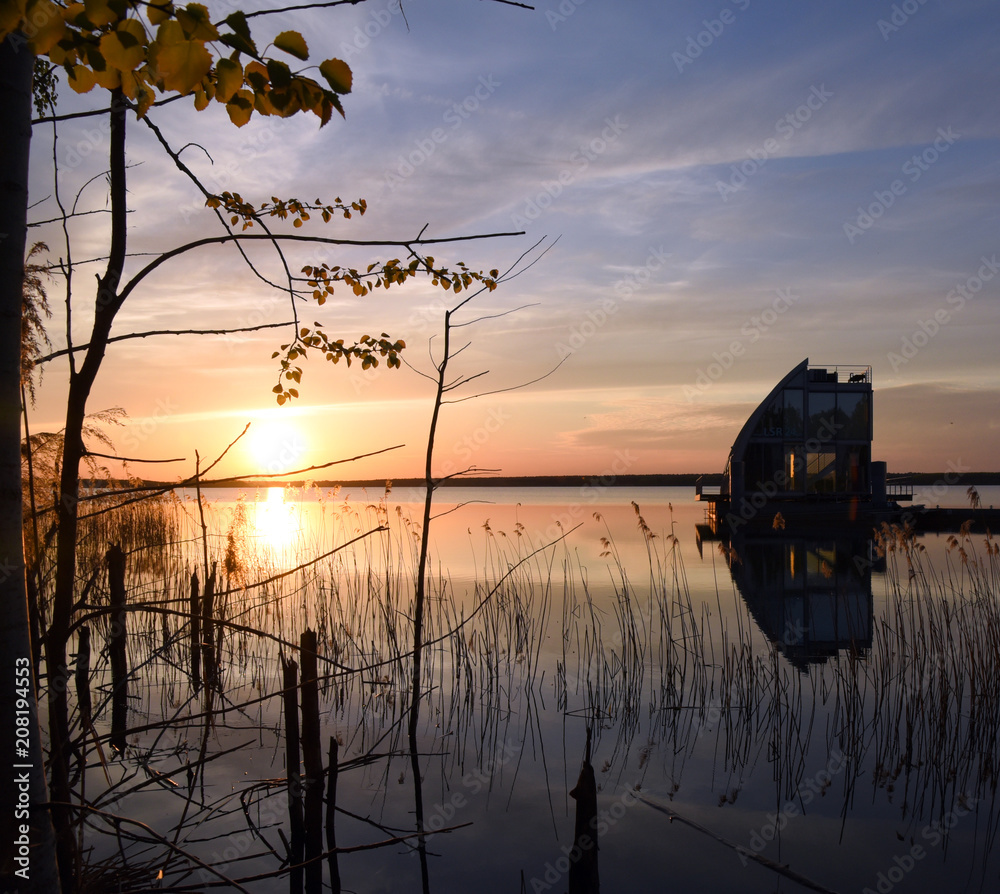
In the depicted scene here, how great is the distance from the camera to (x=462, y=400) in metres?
5.83

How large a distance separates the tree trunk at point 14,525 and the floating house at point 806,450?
3140 cm

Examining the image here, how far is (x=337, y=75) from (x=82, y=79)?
53 cm

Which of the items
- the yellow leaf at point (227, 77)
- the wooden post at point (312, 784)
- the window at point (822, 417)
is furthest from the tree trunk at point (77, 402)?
the window at point (822, 417)

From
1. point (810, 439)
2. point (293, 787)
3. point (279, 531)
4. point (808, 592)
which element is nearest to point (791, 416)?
point (810, 439)

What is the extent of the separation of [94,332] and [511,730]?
596cm

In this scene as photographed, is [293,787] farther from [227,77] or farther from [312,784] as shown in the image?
[227,77]

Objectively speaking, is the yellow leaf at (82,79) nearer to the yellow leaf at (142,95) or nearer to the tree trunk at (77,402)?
the yellow leaf at (142,95)

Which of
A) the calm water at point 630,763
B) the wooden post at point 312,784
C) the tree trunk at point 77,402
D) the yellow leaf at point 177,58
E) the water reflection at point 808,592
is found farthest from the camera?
the water reflection at point 808,592

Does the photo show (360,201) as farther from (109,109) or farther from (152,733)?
(152,733)

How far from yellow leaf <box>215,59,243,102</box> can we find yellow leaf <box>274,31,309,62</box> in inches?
6.7

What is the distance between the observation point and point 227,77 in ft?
5.05

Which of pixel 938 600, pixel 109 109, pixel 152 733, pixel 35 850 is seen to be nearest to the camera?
pixel 35 850

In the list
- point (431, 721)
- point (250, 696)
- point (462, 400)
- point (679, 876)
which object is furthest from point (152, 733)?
point (679, 876)

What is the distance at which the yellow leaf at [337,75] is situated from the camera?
159cm
